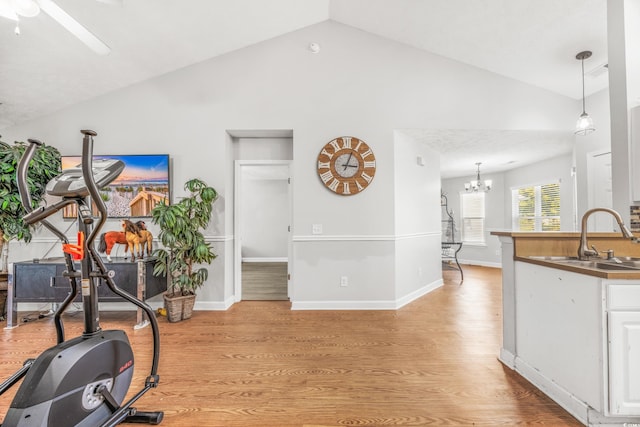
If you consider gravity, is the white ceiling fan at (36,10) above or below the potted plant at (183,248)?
above

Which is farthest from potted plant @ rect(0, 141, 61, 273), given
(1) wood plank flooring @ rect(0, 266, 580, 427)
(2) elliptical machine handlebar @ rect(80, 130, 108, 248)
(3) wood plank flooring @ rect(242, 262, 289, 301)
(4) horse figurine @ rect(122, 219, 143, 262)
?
(3) wood plank flooring @ rect(242, 262, 289, 301)

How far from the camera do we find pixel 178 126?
337 cm

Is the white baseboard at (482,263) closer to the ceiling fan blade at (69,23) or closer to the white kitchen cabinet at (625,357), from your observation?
the white kitchen cabinet at (625,357)

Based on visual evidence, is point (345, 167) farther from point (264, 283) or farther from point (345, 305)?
point (264, 283)

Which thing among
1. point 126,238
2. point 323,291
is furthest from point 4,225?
point 323,291

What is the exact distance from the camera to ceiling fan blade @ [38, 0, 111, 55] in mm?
1535

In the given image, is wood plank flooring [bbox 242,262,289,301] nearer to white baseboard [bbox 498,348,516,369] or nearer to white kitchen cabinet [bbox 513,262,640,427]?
white baseboard [bbox 498,348,516,369]

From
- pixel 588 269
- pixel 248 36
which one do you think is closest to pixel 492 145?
pixel 588 269

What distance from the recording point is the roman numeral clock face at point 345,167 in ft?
10.9

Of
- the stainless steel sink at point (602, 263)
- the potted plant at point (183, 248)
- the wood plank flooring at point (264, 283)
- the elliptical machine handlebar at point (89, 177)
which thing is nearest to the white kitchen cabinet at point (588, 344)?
the stainless steel sink at point (602, 263)

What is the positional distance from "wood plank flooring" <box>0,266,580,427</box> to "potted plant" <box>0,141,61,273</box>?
0.98 metres

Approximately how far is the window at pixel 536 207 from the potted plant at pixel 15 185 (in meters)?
7.70

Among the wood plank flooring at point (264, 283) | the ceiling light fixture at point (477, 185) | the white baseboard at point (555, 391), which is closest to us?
the white baseboard at point (555, 391)

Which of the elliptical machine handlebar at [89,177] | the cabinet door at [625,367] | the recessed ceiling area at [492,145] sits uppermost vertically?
the recessed ceiling area at [492,145]
